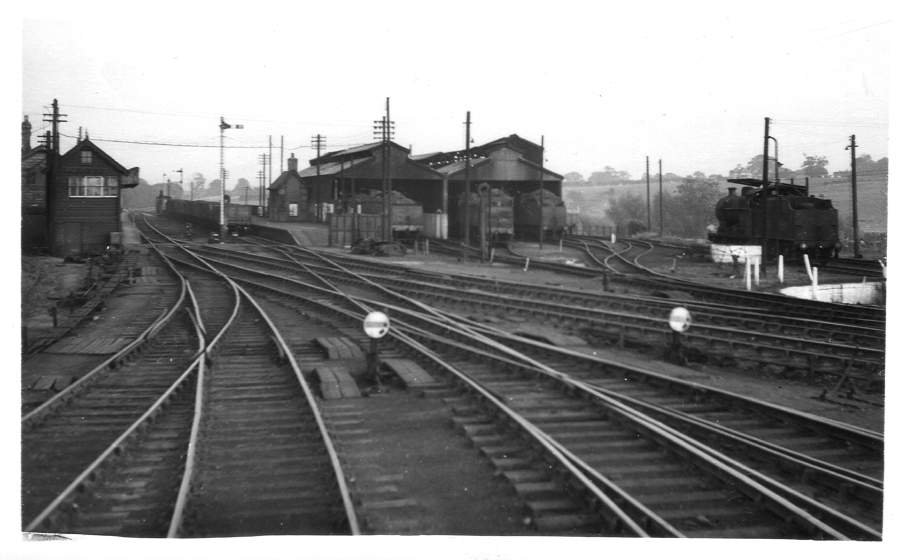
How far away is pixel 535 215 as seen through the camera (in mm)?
27328

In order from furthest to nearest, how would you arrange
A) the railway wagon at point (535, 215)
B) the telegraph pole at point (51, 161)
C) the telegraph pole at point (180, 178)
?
the railway wagon at point (535, 215)
the telegraph pole at point (180, 178)
the telegraph pole at point (51, 161)

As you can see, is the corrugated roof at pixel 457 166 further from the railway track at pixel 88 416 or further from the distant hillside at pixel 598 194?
the railway track at pixel 88 416

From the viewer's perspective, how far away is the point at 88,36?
6.25 m

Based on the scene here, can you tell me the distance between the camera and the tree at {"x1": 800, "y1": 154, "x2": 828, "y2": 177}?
10.0 m

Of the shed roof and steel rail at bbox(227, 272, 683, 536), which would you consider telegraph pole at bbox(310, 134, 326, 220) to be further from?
the shed roof

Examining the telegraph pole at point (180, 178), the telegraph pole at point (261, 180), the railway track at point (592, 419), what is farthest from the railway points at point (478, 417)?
the telegraph pole at point (180, 178)

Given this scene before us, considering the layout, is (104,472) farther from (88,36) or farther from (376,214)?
(376,214)

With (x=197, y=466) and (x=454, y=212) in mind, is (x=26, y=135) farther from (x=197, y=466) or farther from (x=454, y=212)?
(x=454, y=212)

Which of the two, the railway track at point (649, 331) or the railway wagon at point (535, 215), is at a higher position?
the railway wagon at point (535, 215)

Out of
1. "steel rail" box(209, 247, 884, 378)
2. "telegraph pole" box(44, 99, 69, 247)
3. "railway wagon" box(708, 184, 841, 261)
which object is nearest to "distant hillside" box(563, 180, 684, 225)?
"railway wagon" box(708, 184, 841, 261)

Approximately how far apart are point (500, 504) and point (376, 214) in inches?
270

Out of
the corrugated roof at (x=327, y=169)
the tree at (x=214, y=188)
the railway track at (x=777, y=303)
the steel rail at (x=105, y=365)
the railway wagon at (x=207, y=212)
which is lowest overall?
the steel rail at (x=105, y=365)

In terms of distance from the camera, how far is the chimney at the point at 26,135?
Result: 19.6ft

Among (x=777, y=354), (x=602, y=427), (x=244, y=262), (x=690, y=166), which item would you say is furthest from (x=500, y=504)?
(x=244, y=262)
